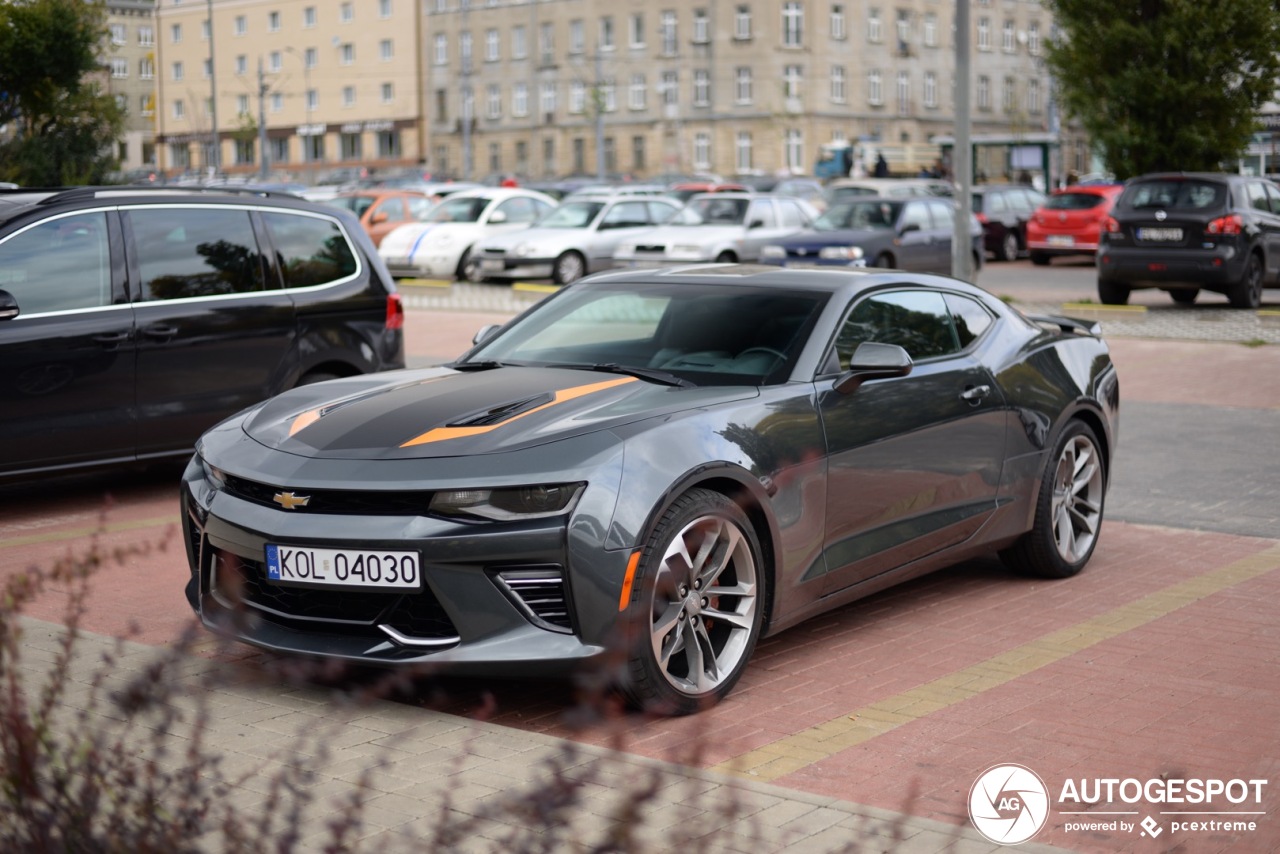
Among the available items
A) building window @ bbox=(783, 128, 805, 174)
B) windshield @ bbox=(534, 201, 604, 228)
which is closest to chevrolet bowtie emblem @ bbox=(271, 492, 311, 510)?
windshield @ bbox=(534, 201, 604, 228)

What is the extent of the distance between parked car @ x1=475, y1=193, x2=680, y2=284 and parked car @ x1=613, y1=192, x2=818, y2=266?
1.56 ft

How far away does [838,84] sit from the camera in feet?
278

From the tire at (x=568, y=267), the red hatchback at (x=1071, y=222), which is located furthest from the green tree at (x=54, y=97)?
the red hatchback at (x=1071, y=222)

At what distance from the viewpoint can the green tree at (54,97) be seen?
1778 centimetres

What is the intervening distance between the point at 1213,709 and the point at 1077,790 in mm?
1003

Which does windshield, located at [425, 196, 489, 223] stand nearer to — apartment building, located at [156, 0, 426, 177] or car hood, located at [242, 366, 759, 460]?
car hood, located at [242, 366, 759, 460]

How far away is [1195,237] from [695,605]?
17.2m

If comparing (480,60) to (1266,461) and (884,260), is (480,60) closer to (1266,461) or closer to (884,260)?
(884,260)

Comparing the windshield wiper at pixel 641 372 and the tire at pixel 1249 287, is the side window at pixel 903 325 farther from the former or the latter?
the tire at pixel 1249 287

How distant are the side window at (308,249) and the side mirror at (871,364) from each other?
4463mm

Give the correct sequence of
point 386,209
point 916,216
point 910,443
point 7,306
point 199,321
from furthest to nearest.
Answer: point 386,209 < point 916,216 < point 199,321 < point 7,306 < point 910,443

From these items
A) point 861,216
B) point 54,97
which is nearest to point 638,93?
point 861,216

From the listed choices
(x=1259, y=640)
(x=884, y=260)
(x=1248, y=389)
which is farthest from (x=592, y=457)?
(x=884, y=260)

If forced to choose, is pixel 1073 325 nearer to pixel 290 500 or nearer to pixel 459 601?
pixel 459 601
